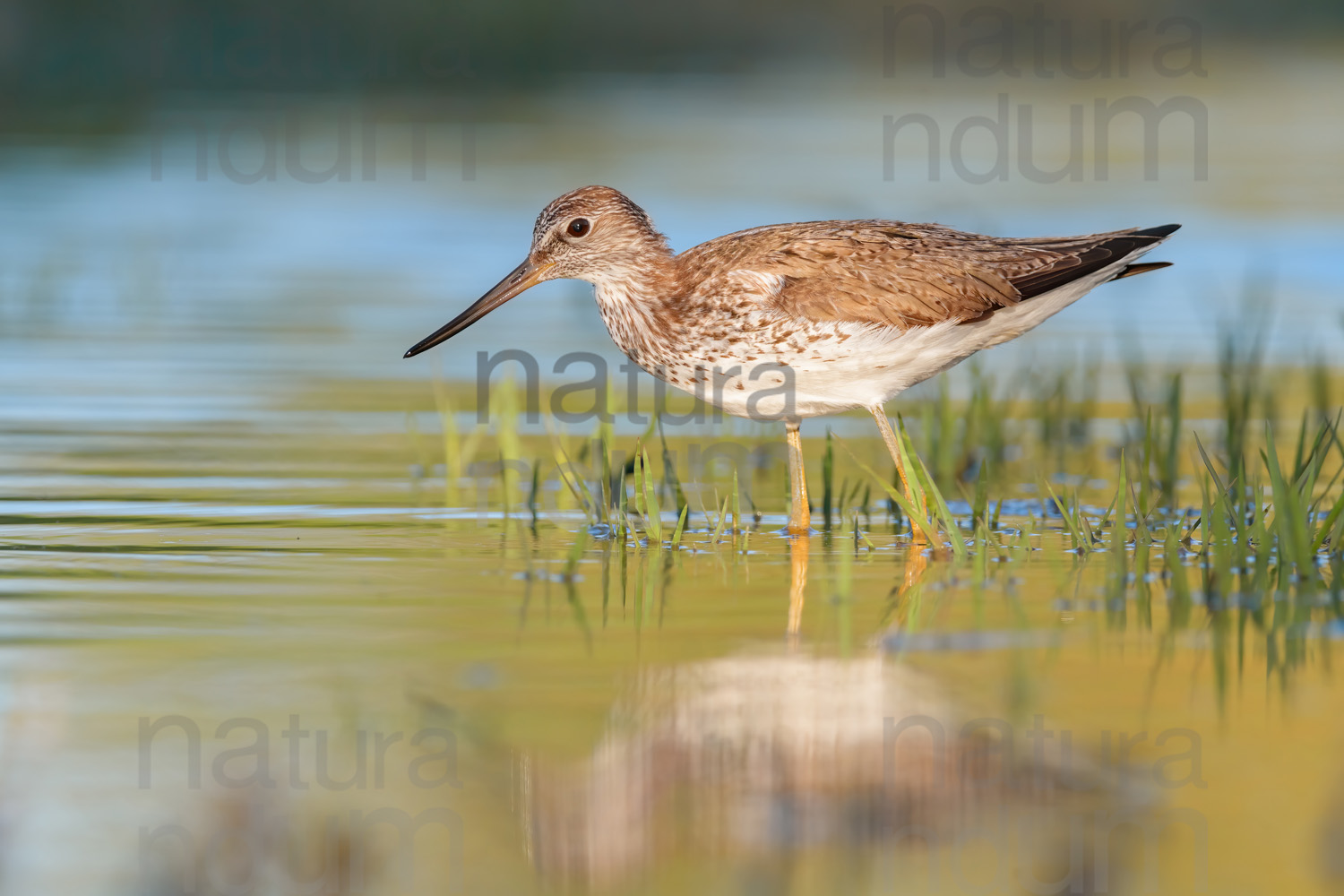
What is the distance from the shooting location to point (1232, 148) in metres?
24.8

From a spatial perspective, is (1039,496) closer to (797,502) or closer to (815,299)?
(797,502)

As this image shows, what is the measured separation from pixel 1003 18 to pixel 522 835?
34.3 meters

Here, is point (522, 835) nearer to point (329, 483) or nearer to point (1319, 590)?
point (1319, 590)

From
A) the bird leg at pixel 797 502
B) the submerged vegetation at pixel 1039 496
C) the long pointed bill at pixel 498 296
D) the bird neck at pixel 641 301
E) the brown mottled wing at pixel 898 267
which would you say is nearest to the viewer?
the submerged vegetation at pixel 1039 496

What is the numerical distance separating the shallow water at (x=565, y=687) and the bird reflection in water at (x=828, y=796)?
1cm

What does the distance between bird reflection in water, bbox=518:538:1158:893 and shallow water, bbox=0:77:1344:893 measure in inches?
0.5

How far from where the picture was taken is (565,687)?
5.43m

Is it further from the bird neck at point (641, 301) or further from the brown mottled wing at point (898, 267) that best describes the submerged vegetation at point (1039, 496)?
the brown mottled wing at point (898, 267)

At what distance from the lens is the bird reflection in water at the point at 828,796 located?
4125 millimetres

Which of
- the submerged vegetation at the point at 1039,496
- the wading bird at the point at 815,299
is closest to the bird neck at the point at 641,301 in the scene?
the wading bird at the point at 815,299

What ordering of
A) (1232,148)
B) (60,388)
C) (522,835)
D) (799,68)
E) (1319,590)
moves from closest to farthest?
(522,835)
(1319,590)
(60,388)
(1232,148)
(799,68)

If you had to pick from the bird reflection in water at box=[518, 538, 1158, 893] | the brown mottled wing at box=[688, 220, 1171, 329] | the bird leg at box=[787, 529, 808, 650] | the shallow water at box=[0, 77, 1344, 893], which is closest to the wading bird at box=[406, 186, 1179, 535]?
the brown mottled wing at box=[688, 220, 1171, 329]

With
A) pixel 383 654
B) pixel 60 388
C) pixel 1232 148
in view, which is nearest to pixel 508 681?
pixel 383 654

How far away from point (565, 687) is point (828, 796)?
115 cm
